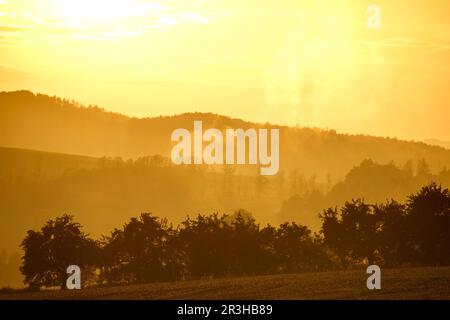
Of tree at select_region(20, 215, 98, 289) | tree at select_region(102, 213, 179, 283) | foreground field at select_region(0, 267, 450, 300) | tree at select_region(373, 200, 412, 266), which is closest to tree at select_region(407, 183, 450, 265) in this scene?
tree at select_region(373, 200, 412, 266)

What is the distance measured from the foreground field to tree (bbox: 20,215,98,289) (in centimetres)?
917

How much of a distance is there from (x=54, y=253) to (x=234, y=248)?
18512mm

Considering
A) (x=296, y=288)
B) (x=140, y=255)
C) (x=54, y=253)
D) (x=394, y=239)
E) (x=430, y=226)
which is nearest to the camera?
(x=296, y=288)

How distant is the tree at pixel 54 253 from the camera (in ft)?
262

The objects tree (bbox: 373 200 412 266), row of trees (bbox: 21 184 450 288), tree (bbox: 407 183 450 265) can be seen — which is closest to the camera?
tree (bbox: 407 183 450 265)

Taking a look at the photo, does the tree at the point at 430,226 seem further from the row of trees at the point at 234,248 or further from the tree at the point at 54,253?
the tree at the point at 54,253

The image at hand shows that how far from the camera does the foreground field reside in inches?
2213

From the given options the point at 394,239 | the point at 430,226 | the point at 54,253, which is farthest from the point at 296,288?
the point at 54,253

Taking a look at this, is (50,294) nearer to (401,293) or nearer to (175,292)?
(175,292)

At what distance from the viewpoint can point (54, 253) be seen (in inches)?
3209

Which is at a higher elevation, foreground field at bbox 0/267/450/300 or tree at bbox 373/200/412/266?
tree at bbox 373/200/412/266

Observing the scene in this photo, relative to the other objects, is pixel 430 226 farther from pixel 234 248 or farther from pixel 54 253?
pixel 54 253

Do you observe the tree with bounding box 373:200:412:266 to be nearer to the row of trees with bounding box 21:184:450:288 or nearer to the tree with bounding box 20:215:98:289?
the row of trees with bounding box 21:184:450:288
